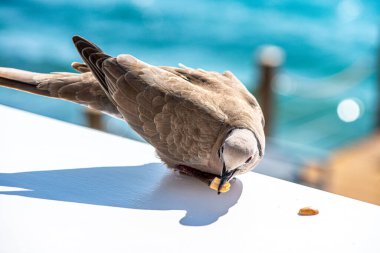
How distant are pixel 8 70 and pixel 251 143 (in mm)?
924

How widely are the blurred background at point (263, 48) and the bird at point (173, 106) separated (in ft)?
15.1

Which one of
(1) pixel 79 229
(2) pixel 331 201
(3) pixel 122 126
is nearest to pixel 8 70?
(1) pixel 79 229

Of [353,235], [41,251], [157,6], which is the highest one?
[157,6]

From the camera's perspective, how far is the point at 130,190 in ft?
5.52

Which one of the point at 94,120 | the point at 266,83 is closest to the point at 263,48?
the point at 266,83

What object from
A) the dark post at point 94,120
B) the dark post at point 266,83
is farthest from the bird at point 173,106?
the dark post at point 266,83

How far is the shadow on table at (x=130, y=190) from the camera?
1579 millimetres

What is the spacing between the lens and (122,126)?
6.12m

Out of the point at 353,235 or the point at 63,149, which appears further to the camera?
the point at 63,149

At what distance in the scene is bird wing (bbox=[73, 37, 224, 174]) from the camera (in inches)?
76.2

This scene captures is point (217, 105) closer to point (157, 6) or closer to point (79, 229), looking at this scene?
point (79, 229)

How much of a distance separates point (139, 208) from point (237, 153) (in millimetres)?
Answer: 392

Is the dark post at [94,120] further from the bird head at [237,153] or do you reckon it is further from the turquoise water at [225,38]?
the turquoise water at [225,38]

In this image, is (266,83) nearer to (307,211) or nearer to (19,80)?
(19,80)
